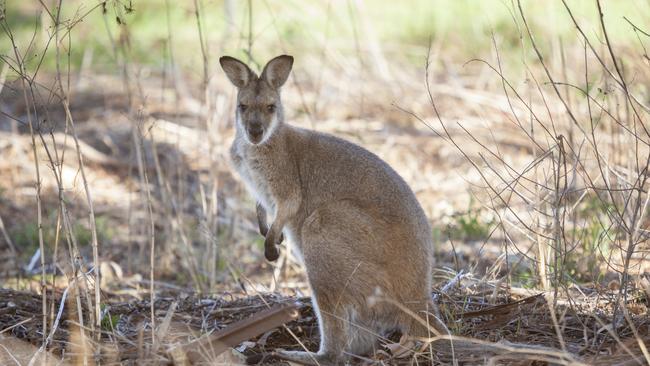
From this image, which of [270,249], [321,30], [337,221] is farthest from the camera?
[321,30]

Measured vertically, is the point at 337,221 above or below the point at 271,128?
below

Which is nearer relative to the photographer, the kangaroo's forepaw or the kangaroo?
the kangaroo

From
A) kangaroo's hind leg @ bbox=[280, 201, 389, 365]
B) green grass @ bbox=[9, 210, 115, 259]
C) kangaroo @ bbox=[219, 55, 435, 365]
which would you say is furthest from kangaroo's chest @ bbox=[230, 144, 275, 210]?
green grass @ bbox=[9, 210, 115, 259]

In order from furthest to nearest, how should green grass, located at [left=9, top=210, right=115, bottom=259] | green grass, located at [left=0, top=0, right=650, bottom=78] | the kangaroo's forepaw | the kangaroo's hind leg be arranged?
green grass, located at [left=0, top=0, right=650, bottom=78] → green grass, located at [left=9, top=210, right=115, bottom=259] → the kangaroo's forepaw → the kangaroo's hind leg

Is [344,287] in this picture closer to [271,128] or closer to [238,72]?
[271,128]

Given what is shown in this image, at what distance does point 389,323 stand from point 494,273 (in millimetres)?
988

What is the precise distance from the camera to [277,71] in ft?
15.6

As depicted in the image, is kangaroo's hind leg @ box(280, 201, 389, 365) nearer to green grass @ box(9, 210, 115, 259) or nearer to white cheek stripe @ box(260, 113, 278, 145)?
white cheek stripe @ box(260, 113, 278, 145)

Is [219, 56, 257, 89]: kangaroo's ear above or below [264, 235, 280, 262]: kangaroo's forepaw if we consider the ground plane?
above

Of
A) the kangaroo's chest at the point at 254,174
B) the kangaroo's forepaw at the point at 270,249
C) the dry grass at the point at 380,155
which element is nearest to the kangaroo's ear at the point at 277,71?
the kangaroo's chest at the point at 254,174

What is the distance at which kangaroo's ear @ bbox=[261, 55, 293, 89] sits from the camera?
4.66 m

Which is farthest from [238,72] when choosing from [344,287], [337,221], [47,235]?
[47,235]

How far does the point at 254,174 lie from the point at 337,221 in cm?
78

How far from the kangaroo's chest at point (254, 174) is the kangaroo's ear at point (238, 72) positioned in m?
0.36
